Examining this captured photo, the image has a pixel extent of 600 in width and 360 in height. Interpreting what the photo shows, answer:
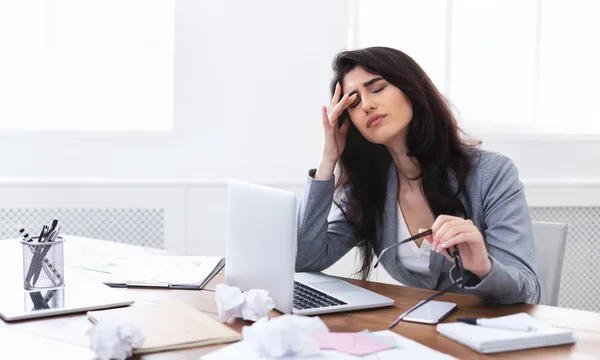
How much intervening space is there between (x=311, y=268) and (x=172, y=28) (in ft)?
5.45

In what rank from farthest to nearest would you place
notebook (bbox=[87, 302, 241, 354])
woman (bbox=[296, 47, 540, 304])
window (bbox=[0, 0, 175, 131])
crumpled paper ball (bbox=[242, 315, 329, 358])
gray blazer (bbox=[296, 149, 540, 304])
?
window (bbox=[0, 0, 175, 131])
woman (bbox=[296, 47, 540, 304])
gray blazer (bbox=[296, 149, 540, 304])
notebook (bbox=[87, 302, 241, 354])
crumpled paper ball (bbox=[242, 315, 329, 358])

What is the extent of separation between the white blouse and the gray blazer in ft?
0.06

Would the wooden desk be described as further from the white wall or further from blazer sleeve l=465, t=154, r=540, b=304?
the white wall

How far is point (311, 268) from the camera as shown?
1845 mm

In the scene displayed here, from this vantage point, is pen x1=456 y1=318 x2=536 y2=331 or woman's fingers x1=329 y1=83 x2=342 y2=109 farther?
woman's fingers x1=329 y1=83 x2=342 y2=109

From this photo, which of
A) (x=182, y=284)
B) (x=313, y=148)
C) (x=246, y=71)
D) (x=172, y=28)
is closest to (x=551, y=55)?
(x=313, y=148)

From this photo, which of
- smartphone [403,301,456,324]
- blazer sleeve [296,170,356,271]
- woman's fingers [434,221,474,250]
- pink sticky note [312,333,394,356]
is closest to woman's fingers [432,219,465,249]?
woman's fingers [434,221,474,250]

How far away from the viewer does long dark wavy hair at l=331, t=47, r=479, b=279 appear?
71.8 inches

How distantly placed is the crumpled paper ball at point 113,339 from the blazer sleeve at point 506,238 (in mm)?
661

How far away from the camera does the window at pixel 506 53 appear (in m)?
3.23

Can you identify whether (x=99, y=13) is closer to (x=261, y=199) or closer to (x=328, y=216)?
(x=328, y=216)

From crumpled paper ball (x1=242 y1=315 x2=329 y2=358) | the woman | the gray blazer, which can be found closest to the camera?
crumpled paper ball (x1=242 y1=315 x2=329 y2=358)

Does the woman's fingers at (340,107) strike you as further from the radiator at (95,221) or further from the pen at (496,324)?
the radiator at (95,221)

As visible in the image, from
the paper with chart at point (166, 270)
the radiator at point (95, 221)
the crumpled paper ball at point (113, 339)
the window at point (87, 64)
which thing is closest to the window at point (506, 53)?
the window at point (87, 64)
